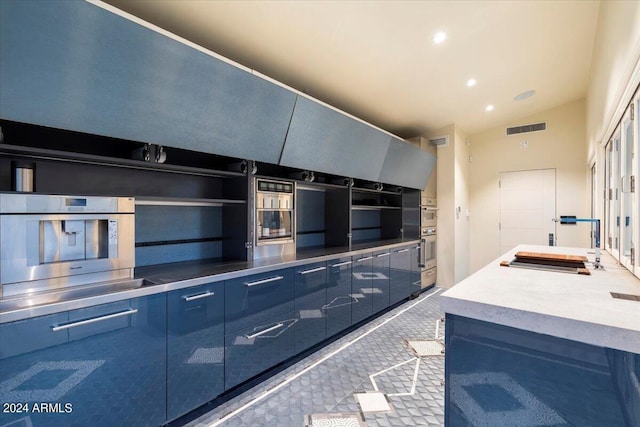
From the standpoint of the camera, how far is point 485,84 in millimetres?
3812

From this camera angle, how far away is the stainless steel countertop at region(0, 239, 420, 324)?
51.2 inches

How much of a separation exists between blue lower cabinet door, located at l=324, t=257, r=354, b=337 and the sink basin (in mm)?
1607

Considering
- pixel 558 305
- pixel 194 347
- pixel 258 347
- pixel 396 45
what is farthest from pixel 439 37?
pixel 194 347

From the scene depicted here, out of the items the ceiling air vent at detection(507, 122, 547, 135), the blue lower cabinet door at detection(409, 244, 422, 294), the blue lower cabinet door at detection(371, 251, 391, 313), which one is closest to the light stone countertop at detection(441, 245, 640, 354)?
the blue lower cabinet door at detection(371, 251, 391, 313)

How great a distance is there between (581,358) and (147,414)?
6.45 ft

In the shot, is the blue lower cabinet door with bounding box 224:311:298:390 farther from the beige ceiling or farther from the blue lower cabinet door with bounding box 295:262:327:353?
the beige ceiling

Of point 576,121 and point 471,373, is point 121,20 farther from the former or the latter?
point 576,121

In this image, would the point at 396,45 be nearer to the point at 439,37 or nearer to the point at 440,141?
the point at 439,37

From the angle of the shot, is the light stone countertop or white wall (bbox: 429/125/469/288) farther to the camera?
white wall (bbox: 429/125/469/288)

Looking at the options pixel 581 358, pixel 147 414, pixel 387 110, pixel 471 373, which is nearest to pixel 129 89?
pixel 147 414

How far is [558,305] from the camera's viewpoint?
1.08 metres

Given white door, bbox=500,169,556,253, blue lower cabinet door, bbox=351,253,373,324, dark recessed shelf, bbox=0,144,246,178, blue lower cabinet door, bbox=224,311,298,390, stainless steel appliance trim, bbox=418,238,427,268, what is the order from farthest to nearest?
white door, bbox=500,169,556,253, stainless steel appliance trim, bbox=418,238,427,268, blue lower cabinet door, bbox=351,253,373,324, blue lower cabinet door, bbox=224,311,298,390, dark recessed shelf, bbox=0,144,246,178

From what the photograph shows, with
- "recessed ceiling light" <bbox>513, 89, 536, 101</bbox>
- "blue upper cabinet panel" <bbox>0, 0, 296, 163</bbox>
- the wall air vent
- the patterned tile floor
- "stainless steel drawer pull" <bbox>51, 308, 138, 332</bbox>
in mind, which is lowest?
the patterned tile floor

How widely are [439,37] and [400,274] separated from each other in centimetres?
280
